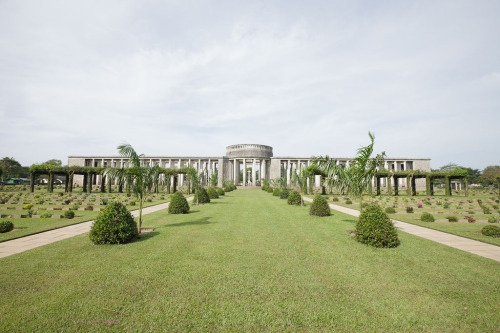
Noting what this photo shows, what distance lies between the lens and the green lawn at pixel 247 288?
4398 mm

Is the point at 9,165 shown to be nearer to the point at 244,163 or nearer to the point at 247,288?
the point at 244,163

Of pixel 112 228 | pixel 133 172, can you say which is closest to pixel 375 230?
pixel 112 228

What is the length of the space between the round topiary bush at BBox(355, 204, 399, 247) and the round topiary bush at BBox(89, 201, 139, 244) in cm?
940

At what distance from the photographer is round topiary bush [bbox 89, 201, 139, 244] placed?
9508 mm

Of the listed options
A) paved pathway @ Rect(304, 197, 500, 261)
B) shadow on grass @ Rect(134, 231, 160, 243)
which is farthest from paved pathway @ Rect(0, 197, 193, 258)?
paved pathway @ Rect(304, 197, 500, 261)

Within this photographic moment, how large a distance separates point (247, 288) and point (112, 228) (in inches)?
257

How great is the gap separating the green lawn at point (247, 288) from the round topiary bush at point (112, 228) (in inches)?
19.0

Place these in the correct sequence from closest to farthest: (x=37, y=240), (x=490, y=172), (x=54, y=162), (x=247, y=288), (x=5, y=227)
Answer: (x=247, y=288) → (x=37, y=240) → (x=5, y=227) → (x=490, y=172) → (x=54, y=162)

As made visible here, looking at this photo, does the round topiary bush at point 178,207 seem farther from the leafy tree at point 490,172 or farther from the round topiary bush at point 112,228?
the leafy tree at point 490,172

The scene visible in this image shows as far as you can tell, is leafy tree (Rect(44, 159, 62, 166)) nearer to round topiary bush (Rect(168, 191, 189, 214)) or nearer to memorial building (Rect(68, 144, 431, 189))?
memorial building (Rect(68, 144, 431, 189))

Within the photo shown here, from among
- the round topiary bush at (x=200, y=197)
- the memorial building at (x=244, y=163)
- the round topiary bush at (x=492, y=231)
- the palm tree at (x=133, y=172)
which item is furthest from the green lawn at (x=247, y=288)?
the memorial building at (x=244, y=163)

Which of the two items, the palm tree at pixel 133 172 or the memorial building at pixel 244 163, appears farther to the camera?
the memorial building at pixel 244 163

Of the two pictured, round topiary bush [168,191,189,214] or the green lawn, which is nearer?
the green lawn

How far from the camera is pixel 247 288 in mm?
5672
